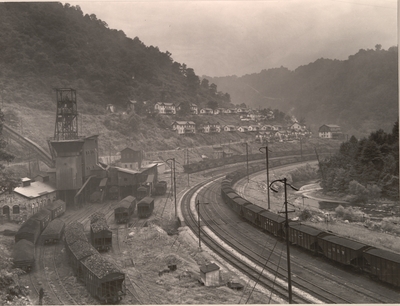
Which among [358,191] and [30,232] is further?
[358,191]

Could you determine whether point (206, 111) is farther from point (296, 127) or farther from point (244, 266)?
point (244, 266)

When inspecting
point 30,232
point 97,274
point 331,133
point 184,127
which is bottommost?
point 97,274

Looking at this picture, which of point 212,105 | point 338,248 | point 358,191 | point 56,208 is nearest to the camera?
point 338,248

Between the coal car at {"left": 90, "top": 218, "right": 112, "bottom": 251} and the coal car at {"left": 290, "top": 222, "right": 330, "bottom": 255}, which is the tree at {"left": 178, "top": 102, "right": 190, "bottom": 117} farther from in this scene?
the coal car at {"left": 290, "top": 222, "right": 330, "bottom": 255}

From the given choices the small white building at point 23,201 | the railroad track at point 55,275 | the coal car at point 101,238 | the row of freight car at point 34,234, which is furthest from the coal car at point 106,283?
the small white building at point 23,201

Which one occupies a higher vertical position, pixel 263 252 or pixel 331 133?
pixel 331 133

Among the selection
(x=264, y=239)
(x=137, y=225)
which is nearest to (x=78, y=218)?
(x=137, y=225)

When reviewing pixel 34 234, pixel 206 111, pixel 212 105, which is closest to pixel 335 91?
pixel 212 105

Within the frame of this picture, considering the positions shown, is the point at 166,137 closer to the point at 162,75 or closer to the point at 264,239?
the point at 162,75
